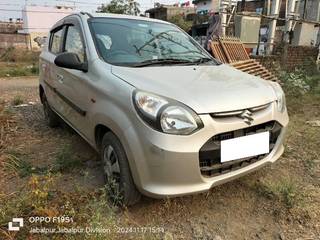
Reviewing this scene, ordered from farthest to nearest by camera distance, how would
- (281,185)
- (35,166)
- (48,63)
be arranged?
(48,63) → (35,166) → (281,185)

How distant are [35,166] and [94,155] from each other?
63 cm

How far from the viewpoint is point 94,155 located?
350 centimetres

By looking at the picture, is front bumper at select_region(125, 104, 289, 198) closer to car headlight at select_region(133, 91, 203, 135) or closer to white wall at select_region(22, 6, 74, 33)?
A: car headlight at select_region(133, 91, 203, 135)

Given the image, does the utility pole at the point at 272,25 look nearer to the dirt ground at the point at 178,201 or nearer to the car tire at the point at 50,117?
the dirt ground at the point at 178,201

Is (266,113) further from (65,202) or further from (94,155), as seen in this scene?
(94,155)

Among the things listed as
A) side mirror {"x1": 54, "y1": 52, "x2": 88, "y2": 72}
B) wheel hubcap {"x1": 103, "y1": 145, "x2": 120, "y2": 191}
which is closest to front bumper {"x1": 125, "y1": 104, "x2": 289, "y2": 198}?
wheel hubcap {"x1": 103, "y1": 145, "x2": 120, "y2": 191}

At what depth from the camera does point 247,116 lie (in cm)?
220

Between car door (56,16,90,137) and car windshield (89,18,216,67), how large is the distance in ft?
0.74

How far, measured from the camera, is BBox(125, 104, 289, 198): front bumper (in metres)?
2.00

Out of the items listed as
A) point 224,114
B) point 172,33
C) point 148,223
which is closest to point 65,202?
point 148,223

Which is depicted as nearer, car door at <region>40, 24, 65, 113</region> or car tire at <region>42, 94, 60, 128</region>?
car door at <region>40, 24, 65, 113</region>

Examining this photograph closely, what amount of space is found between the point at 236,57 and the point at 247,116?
4883 mm

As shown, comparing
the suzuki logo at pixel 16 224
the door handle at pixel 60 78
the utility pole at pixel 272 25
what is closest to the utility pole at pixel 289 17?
the utility pole at pixel 272 25

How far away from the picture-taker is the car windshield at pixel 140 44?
2.81 meters
